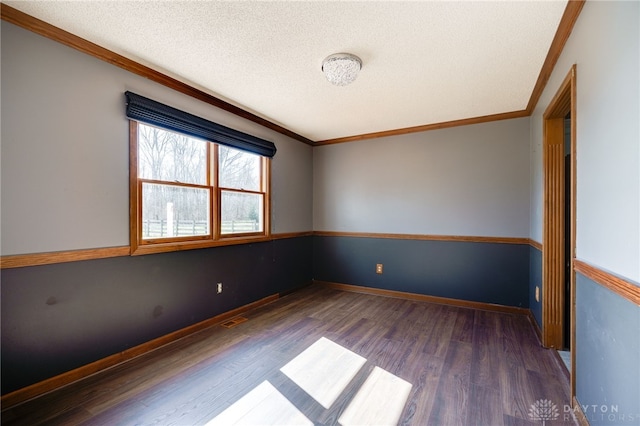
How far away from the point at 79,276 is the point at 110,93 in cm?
139

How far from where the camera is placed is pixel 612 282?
3.78 feet

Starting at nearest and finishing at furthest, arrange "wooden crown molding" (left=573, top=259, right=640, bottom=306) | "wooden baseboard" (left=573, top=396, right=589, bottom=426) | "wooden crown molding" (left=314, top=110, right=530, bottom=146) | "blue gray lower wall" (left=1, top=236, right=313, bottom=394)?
"wooden crown molding" (left=573, top=259, right=640, bottom=306), "wooden baseboard" (left=573, top=396, right=589, bottom=426), "blue gray lower wall" (left=1, top=236, right=313, bottom=394), "wooden crown molding" (left=314, top=110, right=530, bottom=146)

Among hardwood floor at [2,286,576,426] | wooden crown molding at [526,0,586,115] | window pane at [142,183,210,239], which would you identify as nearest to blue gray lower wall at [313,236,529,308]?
hardwood floor at [2,286,576,426]

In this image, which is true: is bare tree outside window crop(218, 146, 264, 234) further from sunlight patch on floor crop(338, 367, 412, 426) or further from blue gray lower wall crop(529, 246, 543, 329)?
blue gray lower wall crop(529, 246, 543, 329)

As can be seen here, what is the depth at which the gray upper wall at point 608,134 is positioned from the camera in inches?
40.7

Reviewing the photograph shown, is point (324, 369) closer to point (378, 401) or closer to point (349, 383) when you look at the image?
point (349, 383)

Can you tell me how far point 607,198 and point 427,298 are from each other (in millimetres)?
2759

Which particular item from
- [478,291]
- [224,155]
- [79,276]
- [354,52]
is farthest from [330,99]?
[478,291]

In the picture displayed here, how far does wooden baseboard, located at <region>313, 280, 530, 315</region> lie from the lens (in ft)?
10.7

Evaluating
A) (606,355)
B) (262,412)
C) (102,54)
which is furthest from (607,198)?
(102,54)

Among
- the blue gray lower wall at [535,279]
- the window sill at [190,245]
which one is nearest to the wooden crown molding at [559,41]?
the blue gray lower wall at [535,279]

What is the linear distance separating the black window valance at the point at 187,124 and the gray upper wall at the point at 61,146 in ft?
0.35

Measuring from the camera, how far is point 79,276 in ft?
6.31

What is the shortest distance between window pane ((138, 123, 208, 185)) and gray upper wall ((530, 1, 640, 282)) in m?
2.98
